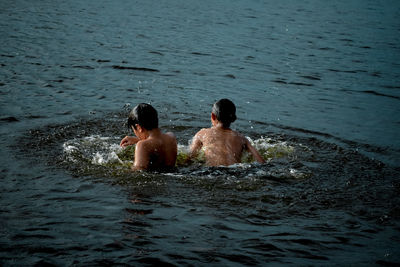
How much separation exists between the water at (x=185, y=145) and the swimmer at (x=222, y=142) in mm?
226

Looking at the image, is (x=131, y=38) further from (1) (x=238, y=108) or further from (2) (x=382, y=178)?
(2) (x=382, y=178)

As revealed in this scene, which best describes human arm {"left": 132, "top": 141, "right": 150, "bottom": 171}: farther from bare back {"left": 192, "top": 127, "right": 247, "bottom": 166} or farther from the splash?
bare back {"left": 192, "top": 127, "right": 247, "bottom": 166}

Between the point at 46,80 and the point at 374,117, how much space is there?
7.73 metres

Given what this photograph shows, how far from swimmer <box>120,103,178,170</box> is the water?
22 cm

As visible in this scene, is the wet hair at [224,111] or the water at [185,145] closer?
the water at [185,145]

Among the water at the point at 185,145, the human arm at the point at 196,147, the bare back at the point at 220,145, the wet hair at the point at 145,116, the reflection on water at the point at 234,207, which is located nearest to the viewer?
the reflection on water at the point at 234,207

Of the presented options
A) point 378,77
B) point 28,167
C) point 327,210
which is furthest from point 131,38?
point 327,210

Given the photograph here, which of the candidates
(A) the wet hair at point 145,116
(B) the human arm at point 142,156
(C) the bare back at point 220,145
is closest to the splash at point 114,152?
(C) the bare back at point 220,145

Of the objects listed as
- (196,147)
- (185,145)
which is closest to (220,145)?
(196,147)

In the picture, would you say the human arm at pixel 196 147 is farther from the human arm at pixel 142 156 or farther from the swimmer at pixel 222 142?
the human arm at pixel 142 156

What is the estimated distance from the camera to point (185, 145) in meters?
8.52

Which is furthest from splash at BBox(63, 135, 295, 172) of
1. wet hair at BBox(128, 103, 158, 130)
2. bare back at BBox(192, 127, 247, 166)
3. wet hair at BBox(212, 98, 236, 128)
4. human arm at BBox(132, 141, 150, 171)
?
wet hair at BBox(128, 103, 158, 130)

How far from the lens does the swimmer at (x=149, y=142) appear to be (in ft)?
21.6

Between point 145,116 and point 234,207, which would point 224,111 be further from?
point 234,207
